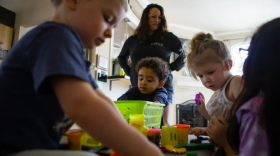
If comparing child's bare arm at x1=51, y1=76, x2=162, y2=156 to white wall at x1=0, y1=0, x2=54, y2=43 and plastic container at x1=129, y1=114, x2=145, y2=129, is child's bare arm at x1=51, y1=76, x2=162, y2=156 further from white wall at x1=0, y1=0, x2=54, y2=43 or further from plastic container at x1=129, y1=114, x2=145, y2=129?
white wall at x1=0, y1=0, x2=54, y2=43

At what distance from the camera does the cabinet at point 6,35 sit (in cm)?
234

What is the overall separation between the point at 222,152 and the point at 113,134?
1.59 feet

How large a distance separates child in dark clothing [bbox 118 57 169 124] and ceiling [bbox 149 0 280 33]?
A: 2.62 m

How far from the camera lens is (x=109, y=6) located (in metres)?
0.47

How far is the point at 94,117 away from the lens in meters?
0.33

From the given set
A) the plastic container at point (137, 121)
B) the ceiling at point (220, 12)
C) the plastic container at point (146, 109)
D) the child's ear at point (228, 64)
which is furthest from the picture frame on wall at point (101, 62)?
the ceiling at point (220, 12)

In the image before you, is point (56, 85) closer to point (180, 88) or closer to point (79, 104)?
point (79, 104)

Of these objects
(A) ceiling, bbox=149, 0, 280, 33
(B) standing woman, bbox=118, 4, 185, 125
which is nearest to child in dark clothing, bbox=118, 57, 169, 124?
(B) standing woman, bbox=118, 4, 185, 125

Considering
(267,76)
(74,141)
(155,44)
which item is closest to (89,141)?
(74,141)

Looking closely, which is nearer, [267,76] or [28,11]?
[267,76]

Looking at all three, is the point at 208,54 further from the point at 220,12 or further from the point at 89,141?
the point at 220,12

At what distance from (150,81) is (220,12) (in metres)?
3.38

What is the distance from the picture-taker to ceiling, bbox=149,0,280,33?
12.2ft

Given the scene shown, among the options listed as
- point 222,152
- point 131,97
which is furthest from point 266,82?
point 131,97
